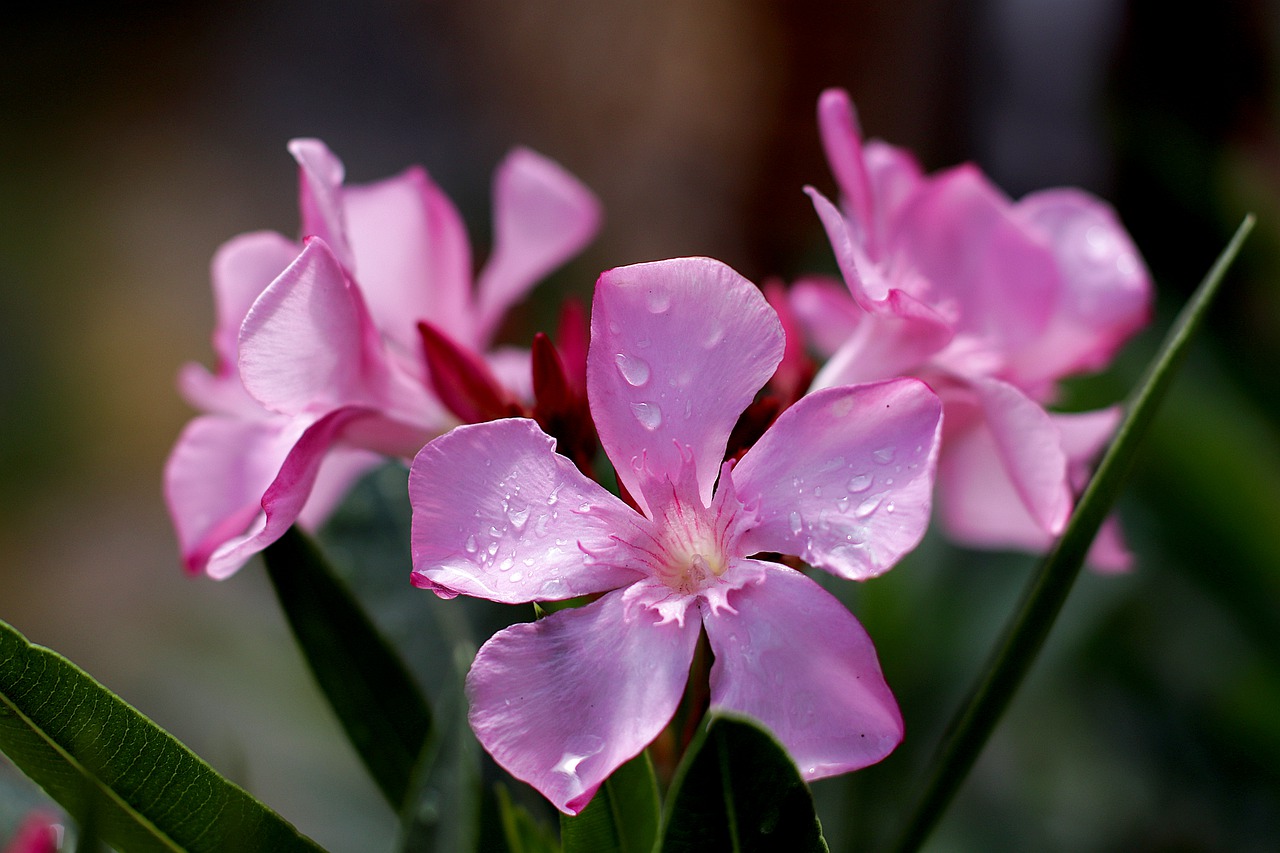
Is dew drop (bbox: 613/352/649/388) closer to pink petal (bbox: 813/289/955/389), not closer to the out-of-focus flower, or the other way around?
pink petal (bbox: 813/289/955/389)

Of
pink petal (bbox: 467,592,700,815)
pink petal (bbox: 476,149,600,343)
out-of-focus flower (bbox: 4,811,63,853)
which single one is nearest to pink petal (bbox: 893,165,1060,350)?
pink petal (bbox: 476,149,600,343)

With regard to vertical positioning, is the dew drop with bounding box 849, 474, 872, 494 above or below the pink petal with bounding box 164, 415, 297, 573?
above

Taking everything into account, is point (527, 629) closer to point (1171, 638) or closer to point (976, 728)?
point (976, 728)

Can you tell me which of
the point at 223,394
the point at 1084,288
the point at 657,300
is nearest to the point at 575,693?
the point at 657,300

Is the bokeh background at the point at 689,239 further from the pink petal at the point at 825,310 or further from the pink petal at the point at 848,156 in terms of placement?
the pink petal at the point at 848,156

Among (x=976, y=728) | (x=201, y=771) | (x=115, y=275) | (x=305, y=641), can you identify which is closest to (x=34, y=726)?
(x=201, y=771)

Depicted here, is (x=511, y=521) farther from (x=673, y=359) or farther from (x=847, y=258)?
(x=847, y=258)

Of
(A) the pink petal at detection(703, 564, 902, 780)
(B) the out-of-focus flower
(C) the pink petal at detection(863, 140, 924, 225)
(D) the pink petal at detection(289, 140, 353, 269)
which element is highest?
(D) the pink petal at detection(289, 140, 353, 269)
